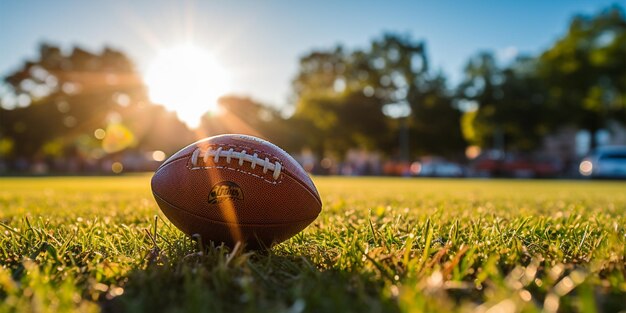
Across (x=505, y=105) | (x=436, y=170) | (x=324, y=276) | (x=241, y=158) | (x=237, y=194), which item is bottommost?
(x=436, y=170)

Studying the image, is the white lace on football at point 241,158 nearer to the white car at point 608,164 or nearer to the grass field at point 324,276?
the grass field at point 324,276

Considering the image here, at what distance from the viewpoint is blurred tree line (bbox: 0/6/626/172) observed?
118ft

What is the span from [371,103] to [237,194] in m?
41.2

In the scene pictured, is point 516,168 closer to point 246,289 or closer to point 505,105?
point 505,105

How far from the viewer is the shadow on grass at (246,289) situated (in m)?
1.23

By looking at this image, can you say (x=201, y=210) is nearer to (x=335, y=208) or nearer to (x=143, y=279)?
(x=143, y=279)

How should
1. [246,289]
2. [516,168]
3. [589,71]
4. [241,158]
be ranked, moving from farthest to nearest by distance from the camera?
[589,71], [516,168], [241,158], [246,289]

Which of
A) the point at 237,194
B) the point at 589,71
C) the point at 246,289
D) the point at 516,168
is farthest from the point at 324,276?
the point at 589,71

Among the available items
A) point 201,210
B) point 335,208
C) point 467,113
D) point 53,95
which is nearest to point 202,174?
point 201,210

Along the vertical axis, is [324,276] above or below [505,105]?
below

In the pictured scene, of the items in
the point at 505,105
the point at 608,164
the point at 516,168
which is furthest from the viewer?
the point at 505,105

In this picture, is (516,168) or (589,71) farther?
(589,71)

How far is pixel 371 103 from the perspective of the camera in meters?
42.7

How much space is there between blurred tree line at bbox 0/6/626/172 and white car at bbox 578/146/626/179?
10.5 metres
